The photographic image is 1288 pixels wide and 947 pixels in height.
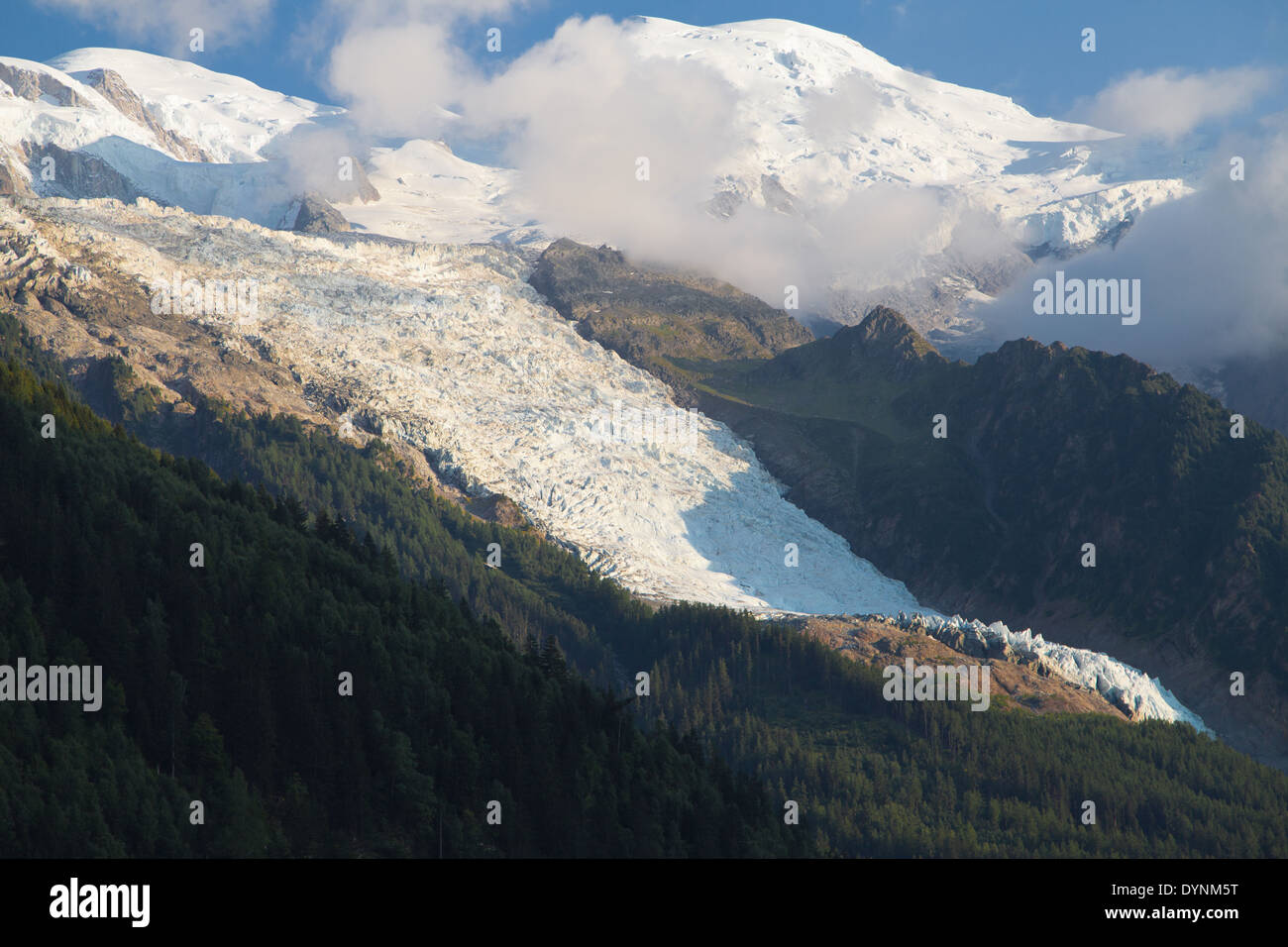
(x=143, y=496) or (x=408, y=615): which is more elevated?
(x=143, y=496)

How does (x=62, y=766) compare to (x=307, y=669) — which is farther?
(x=307, y=669)
